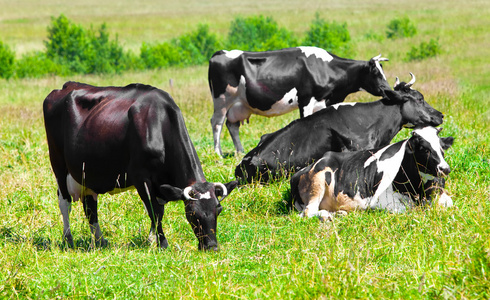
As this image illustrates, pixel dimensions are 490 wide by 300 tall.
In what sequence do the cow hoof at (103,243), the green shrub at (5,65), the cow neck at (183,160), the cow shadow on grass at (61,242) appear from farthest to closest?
the green shrub at (5,65), the cow hoof at (103,243), the cow shadow on grass at (61,242), the cow neck at (183,160)

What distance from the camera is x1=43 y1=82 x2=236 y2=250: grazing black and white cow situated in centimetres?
605

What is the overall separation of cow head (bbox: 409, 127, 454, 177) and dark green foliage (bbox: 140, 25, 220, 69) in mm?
35196

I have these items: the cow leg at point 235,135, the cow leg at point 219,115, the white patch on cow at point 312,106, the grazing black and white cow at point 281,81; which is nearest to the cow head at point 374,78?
the grazing black and white cow at point 281,81

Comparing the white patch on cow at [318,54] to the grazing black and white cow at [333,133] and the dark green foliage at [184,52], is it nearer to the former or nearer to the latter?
the grazing black and white cow at [333,133]

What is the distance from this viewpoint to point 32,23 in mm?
70938

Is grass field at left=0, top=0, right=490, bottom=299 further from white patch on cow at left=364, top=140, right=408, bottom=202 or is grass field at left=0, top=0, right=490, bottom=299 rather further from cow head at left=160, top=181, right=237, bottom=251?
white patch on cow at left=364, top=140, right=408, bottom=202

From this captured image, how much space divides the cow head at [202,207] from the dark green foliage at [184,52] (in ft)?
119

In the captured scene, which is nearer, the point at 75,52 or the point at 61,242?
the point at 61,242

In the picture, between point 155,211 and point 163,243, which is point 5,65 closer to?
point 155,211

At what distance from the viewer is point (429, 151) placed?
714 centimetres

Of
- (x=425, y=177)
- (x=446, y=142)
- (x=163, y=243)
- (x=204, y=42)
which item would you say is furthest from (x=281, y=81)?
(x=204, y=42)

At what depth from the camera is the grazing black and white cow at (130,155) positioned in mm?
6055

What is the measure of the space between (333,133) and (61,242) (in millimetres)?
4240

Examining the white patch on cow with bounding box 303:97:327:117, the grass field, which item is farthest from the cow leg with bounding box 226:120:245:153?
the white patch on cow with bounding box 303:97:327:117
